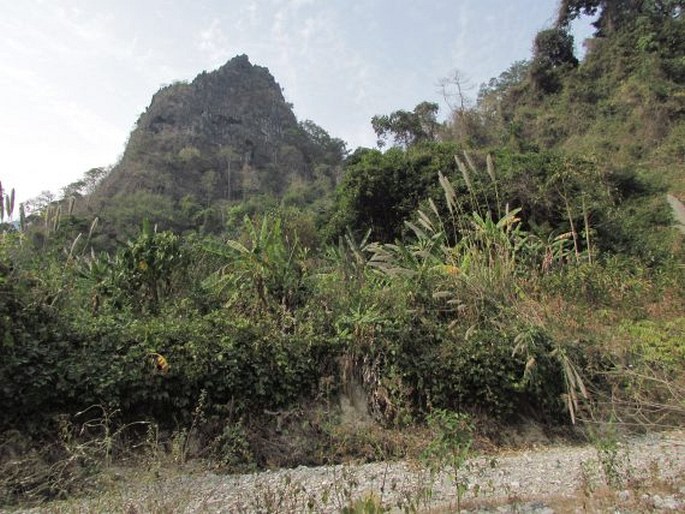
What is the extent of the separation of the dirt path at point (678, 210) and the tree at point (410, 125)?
42.7 ft

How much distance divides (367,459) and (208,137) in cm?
5367

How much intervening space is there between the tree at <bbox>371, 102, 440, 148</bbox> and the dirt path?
13013 millimetres

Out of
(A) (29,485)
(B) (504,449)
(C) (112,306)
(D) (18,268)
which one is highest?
(D) (18,268)

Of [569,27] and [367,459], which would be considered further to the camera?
[569,27]

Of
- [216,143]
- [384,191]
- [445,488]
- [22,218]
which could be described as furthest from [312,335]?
[216,143]

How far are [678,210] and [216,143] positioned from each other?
47.4m

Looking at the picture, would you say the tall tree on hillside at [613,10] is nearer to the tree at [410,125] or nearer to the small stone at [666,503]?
the tree at [410,125]

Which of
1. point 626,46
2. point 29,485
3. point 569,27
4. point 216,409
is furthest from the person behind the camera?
point 569,27

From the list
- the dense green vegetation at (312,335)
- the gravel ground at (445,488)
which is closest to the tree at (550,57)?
the dense green vegetation at (312,335)

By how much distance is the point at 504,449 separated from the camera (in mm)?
4980

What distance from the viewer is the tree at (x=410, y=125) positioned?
1017 inches

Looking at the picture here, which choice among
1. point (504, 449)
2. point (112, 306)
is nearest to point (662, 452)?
point (504, 449)

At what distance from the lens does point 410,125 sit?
2580 centimetres

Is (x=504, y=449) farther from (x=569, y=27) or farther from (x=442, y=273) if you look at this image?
(x=569, y=27)
